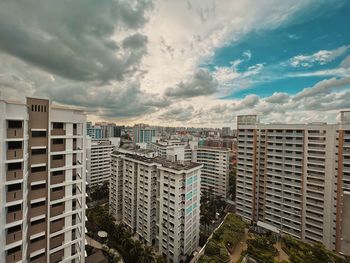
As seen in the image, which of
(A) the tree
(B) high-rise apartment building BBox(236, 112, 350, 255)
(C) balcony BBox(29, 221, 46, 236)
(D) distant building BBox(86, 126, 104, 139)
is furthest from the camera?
(D) distant building BBox(86, 126, 104, 139)

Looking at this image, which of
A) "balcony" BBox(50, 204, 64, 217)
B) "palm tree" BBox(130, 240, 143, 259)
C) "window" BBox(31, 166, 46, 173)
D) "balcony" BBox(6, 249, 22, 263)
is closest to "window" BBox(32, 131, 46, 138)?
"window" BBox(31, 166, 46, 173)

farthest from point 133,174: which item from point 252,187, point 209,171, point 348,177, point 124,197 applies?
point 348,177

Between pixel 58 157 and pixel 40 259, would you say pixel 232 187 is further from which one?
pixel 58 157

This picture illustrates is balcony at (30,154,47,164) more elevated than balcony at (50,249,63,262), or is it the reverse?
balcony at (30,154,47,164)

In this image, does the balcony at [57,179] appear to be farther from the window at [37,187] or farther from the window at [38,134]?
the window at [38,134]

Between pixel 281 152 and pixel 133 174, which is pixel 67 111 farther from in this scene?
pixel 281 152

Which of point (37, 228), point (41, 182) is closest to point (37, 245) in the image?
point (37, 228)

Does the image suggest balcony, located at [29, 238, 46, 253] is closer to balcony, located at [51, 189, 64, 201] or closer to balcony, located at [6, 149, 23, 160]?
balcony, located at [51, 189, 64, 201]
